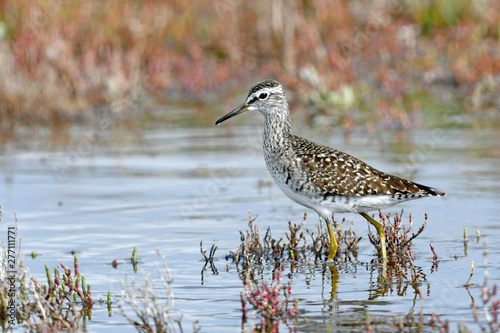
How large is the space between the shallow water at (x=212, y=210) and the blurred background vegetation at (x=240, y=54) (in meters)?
1.68

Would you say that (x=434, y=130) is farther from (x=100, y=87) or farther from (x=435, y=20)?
(x=435, y=20)

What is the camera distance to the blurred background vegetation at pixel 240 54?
56.9 ft

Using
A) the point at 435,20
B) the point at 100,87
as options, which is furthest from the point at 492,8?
the point at 100,87

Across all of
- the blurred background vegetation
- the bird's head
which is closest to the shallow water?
the bird's head

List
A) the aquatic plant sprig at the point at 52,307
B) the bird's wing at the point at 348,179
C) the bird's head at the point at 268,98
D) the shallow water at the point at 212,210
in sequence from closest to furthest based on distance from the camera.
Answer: the aquatic plant sprig at the point at 52,307 < the shallow water at the point at 212,210 < the bird's wing at the point at 348,179 < the bird's head at the point at 268,98

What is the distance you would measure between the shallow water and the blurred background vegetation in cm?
168

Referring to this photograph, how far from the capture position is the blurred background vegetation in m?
17.3

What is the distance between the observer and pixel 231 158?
531 inches

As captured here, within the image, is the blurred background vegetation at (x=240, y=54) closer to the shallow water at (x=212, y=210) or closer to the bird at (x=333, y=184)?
the shallow water at (x=212, y=210)

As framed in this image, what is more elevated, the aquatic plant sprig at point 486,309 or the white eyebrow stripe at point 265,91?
the white eyebrow stripe at point 265,91

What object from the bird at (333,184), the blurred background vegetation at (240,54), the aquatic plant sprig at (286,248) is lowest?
the aquatic plant sprig at (286,248)

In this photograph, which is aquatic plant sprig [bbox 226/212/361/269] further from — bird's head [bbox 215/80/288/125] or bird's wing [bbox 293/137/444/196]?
bird's head [bbox 215/80/288/125]

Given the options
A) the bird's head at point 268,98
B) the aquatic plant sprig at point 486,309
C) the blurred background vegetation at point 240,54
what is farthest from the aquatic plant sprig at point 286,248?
the blurred background vegetation at point 240,54

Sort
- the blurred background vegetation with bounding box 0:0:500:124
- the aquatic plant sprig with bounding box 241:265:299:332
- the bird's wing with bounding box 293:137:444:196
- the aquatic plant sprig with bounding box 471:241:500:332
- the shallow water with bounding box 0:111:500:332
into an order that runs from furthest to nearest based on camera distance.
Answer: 1. the blurred background vegetation with bounding box 0:0:500:124
2. the bird's wing with bounding box 293:137:444:196
3. the shallow water with bounding box 0:111:500:332
4. the aquatic plant sprig with bounding box 241:265:299:332
5. the aquatic plant sprig with bounding box 471:241:500:332
